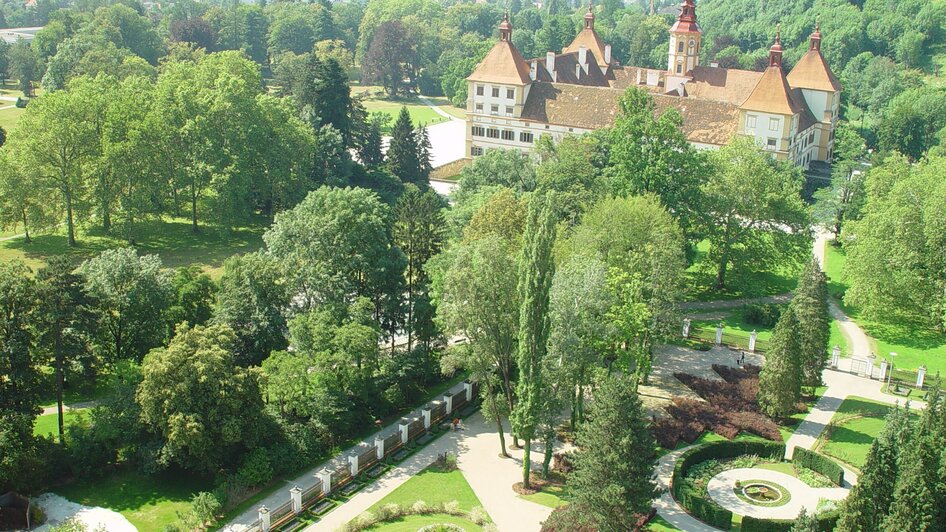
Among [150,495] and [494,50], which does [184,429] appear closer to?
[150,495]

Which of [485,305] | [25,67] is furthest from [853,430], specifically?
[25,67]

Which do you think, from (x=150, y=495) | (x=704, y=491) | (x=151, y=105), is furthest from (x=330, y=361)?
(x=151, y=105)

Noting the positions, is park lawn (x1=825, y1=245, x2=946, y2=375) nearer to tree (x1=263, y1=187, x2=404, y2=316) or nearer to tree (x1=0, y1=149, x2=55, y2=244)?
tree (x1=263, y1=187, x2=404, y2=316)

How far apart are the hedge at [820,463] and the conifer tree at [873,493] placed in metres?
7.74

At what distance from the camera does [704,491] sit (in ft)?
120

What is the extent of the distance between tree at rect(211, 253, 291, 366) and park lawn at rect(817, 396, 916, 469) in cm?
2420

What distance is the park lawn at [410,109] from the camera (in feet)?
378

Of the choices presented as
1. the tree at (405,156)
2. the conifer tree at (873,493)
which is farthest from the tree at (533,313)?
the tree at (405,156)

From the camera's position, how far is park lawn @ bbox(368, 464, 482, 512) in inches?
1388

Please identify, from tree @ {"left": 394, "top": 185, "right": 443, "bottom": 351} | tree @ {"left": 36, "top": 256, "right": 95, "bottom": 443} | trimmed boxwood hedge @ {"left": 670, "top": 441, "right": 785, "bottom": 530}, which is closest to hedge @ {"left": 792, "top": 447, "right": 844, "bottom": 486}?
trimmed boxwood hedge @ {"left": 670, "top": 441, "right": 785, "bottom": 530}

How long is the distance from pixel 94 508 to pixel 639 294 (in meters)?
23.0

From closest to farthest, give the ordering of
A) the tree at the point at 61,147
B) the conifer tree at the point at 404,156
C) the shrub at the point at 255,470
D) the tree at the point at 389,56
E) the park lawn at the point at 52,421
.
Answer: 1. the shrub at the point at 255,470
2. the park lawn at the point at 52,421
3. the tree at the point at 61,147
4. the conifer tree at the point at 404,156
5. the tree at the point at 389,56

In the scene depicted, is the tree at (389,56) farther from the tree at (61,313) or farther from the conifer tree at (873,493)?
the conifer tree at (873,493)

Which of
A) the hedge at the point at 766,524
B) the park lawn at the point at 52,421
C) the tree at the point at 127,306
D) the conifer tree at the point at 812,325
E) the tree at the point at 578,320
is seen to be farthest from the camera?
the conifer tree at the point at 812,325
